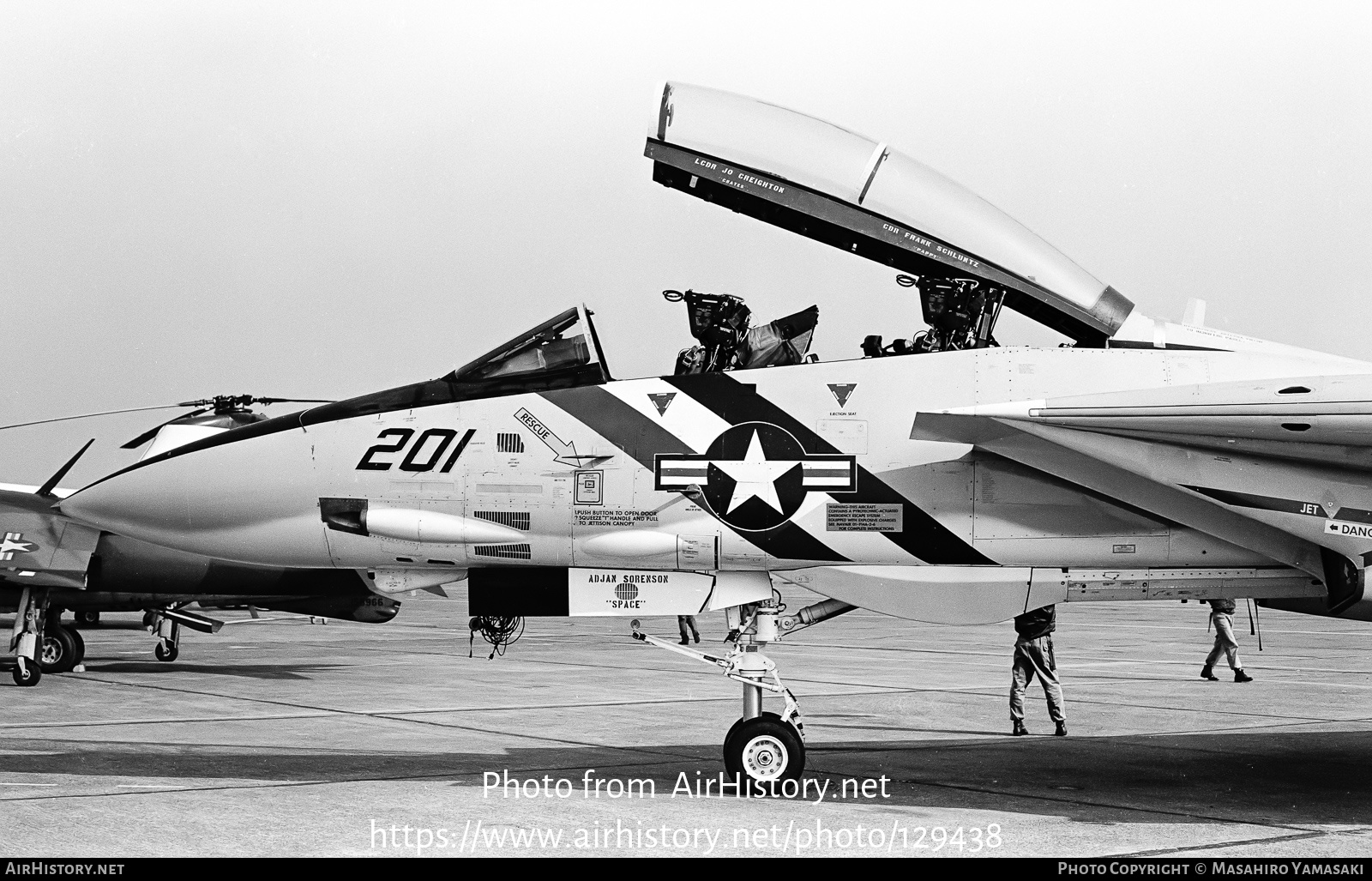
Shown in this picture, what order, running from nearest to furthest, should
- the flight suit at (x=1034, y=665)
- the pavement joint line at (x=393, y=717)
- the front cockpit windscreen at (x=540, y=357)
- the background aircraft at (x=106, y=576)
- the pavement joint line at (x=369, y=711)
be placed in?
the front cockpit windscreen at (x=540, y=357) < the pavement joint line at (x=393, y=717) < the flight suit at (x=1034, y=665) < the pavement joint line at (x=369, y=711) < the background aircraft at (x=106, y=576)

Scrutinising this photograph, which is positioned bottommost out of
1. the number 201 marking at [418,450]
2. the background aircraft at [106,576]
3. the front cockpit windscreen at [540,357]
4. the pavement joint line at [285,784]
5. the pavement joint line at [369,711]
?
the pavement joint line at [369,711]

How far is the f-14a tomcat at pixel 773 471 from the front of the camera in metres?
8.03

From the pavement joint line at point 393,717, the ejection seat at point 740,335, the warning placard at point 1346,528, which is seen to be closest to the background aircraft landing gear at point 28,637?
the pavement joint line at point 393,717

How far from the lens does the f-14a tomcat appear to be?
26.3 feet

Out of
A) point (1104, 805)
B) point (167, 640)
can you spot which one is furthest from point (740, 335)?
point (167, 640)

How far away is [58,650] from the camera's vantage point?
1866 cm

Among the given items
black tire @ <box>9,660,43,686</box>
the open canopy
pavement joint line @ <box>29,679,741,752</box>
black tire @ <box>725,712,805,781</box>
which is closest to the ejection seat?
the open canopy

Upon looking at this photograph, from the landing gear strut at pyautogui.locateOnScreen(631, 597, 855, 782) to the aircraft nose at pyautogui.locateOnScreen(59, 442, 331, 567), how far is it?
218 cm

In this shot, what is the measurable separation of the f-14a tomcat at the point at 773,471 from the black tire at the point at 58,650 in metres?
11.5

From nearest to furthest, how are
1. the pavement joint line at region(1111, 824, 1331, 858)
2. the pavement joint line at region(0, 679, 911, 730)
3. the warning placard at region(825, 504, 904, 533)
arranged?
the pavement joint line at region(1111, 824, 1331, 858) < the warning placard at region(825, 504, 904, 533) < the pavement joint line at region(0, 679, 911, 730)

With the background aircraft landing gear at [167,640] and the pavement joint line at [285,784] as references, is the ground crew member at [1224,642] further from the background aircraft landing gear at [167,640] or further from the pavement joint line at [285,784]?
the background aircraft landing gear at [167,640]

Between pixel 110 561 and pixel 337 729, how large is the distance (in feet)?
22.3

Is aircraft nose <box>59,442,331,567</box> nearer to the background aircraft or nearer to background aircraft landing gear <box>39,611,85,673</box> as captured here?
the background aircraft
